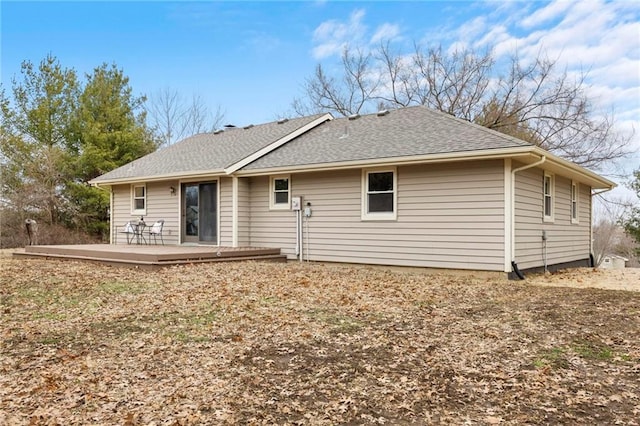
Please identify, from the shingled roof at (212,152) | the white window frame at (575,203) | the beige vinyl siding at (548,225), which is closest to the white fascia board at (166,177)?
the shingled roof at (212,152)

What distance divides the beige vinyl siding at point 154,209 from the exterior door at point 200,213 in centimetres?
28

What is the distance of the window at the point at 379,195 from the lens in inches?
413

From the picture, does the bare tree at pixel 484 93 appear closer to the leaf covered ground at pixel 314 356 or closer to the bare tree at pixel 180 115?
the bare tree at pixel 180 115

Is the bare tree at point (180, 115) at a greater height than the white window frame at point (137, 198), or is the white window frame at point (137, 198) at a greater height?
the bare tree at point (180, 115)

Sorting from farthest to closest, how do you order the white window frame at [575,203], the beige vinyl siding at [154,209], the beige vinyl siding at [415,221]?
the beige vinyl siding at [154,209]
the white window frame at [575,203]
the beige vinyl siding at [415,221]

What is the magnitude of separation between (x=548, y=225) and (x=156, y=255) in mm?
8696

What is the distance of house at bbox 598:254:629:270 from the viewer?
20.7 metres

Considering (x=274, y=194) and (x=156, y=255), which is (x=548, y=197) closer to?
(x=274, y=194)

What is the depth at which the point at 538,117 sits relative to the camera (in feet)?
73.6

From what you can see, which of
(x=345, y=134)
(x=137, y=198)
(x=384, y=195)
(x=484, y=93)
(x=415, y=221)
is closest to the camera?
(x=415, y=221)

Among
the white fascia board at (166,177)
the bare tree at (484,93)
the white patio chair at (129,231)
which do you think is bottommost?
the white patio chair at (129,231)

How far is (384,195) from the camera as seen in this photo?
1063cm

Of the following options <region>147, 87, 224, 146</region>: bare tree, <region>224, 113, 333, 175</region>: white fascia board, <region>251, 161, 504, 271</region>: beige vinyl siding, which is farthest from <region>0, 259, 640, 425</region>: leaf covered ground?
<region>147, 87, 224, 146</region>: bare tree

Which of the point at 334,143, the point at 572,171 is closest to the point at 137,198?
the point at 334,143
